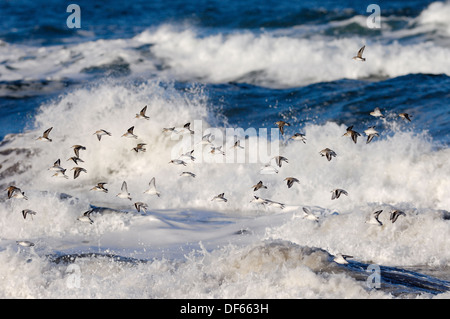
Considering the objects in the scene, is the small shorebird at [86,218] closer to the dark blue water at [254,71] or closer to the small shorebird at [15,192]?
the small shorebird at [15,192]

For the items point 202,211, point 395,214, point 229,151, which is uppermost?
point 229,151

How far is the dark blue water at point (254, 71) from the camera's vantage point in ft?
49.6

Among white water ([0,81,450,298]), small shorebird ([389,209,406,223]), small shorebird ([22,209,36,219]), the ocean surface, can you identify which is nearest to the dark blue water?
the ocean surface

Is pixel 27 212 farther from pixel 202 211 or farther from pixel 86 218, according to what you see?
pixel 202 211

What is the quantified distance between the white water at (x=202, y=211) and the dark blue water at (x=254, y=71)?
1048 mm

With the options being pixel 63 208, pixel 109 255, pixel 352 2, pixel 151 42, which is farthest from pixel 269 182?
pixel 352 2

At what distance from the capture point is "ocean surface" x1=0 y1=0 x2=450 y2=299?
6750 millimetres

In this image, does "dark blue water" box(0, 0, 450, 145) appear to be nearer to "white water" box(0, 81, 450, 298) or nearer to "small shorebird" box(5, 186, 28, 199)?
"white water" box(0, 81, 450, 298)

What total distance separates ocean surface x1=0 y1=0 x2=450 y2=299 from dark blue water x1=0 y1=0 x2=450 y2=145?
0.28 ft

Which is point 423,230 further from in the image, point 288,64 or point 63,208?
point 288,64

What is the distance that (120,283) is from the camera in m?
6.49

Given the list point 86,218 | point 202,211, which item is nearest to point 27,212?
point 86,218

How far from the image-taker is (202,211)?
10.7 metres

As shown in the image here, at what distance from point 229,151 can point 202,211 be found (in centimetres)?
226
